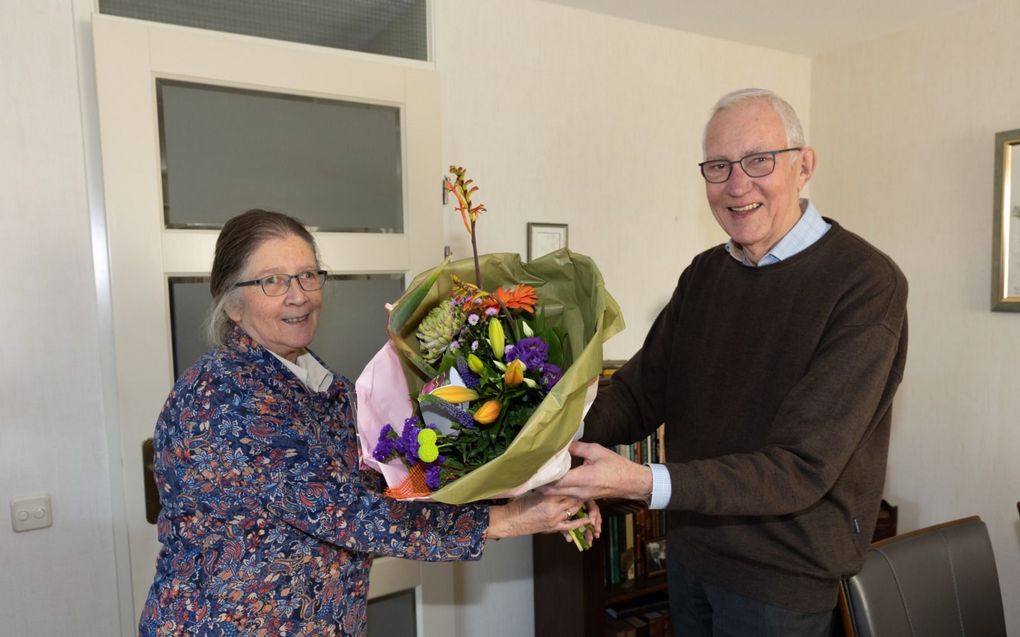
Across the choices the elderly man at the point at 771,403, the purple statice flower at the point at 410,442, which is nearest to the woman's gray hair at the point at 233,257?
the purple statice flower at the point at 410,442

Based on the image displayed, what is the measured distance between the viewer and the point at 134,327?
6.12 feet

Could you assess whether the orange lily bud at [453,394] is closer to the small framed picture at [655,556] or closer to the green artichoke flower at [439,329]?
the green artichoke flower at [439,329]

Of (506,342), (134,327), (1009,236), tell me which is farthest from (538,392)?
(1009,236)

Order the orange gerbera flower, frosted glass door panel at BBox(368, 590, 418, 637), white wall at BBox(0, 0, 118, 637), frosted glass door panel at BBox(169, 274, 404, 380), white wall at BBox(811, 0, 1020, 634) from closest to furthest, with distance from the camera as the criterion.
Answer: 1. the orange gerbera flower
2. white wall at BBox(0, 0, 118, 637)
3. frosted glass door panel at BBox(169, 274, 404, 380)
4. frosted glass door panel at BBox(368, 590, 418, 637)
5. white wall at BBox(811, 0, 1020, 634)

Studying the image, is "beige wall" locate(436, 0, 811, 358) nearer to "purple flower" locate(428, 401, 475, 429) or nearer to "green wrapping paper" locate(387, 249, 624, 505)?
"green wrapping paper" locate(387, 249, 624, 505)

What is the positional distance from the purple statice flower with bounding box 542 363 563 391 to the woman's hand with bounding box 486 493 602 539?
29 centimetres

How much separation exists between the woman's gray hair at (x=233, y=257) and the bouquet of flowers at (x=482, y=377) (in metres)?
0.43

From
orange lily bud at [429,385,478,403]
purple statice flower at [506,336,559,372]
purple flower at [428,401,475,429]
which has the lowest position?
purple flower at [428,401,475,429]

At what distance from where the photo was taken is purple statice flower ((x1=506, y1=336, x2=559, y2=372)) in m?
1.01

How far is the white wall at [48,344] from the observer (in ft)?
5.87

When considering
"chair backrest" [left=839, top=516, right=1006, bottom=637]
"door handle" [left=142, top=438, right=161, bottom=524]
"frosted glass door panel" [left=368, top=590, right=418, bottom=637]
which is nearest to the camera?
"chair backrest" [left=839, top=516, right=1006, bottom=637]

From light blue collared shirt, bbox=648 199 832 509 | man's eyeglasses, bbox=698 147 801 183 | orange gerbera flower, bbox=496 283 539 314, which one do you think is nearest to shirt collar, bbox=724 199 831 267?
light blue collared shirt, bbox=648 199 832 509

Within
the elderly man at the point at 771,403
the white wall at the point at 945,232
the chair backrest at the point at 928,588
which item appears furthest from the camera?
the white wall at the point at 945,232

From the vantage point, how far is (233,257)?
54.8 inches
